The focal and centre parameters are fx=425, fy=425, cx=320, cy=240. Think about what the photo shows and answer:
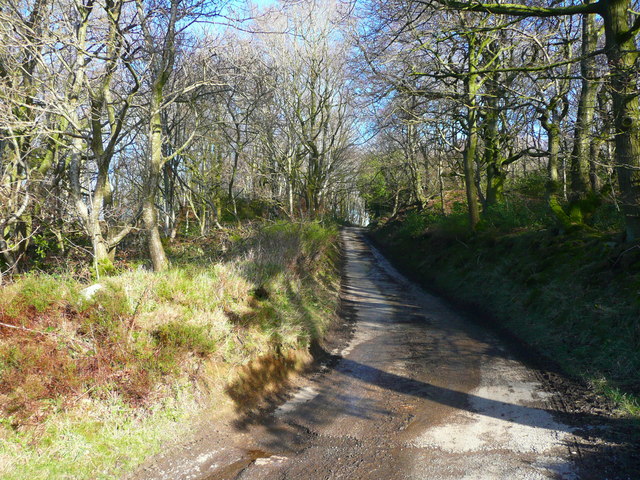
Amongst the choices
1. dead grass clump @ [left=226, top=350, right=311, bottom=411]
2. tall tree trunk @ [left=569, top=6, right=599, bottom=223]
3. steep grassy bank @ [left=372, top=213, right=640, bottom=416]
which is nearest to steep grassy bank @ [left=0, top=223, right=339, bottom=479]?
dead grass clump @ [left=226, top=350, right=311, bottom=411]

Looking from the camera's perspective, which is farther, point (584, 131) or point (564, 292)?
point (584, 131)

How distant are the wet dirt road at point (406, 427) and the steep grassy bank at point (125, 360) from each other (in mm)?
552

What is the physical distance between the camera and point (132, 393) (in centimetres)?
496

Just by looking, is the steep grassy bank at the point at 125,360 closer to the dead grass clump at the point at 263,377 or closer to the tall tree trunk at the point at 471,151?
the dead grass clump at the point at 263,377

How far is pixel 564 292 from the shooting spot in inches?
354

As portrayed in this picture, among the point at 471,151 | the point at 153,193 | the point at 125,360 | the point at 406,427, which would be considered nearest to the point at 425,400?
the point at 406,427

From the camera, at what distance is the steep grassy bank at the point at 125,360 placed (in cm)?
423

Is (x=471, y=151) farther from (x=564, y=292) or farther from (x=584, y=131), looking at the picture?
(x=564, y=292)

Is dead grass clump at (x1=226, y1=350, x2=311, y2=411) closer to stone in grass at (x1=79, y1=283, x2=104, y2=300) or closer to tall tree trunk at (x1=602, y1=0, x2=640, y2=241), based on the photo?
stone in grass at (x1=79, y1=283, x2=104, y2=300)

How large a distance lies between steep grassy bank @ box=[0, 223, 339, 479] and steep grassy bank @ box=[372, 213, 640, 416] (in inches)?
183

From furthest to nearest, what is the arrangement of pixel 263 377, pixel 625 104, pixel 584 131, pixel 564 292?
pixel 584 131 < pixel 564 292 < pixel 625 104 < pixel 263 377

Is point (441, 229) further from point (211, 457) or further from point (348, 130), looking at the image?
point (211, 457)

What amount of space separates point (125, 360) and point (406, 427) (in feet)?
11.6

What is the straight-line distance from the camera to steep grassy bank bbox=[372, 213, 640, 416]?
6.41 m
